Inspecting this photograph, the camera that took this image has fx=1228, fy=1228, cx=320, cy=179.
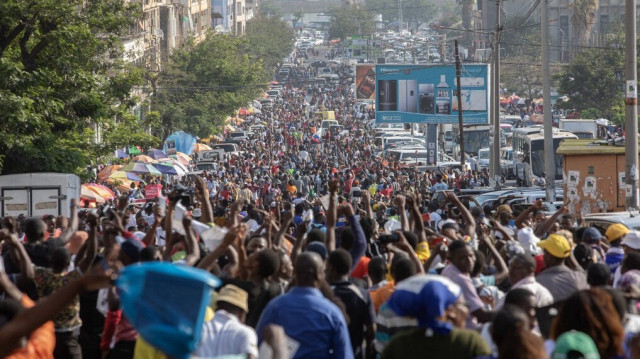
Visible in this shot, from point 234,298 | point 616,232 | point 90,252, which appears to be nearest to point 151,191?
point 616,232

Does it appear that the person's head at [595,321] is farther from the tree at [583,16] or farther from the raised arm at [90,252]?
the tree at [583,16]

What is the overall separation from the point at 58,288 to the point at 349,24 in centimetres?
17351

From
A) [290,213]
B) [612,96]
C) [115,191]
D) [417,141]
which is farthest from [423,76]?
[290,213]

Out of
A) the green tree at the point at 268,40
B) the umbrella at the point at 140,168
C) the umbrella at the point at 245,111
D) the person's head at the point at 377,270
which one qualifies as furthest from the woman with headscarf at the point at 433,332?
the green tree at the point at 268,40

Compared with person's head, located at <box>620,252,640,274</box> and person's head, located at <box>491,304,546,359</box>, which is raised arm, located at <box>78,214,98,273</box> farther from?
person's head, located at <box>491,304,546,359</box>

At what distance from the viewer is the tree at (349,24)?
180 metres

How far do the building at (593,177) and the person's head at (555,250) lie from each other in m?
13.6

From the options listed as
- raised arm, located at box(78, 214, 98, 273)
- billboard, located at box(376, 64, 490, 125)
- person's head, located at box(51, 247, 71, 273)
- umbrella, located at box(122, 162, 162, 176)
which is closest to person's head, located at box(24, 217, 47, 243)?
raised arm, located at box(78, 214, 98, 273)

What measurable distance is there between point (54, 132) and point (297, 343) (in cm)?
2125

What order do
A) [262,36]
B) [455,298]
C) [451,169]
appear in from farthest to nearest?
[262,36], [451,169], [455,298]

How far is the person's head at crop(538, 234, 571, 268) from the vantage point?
334 inches

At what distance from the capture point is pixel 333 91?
106 m

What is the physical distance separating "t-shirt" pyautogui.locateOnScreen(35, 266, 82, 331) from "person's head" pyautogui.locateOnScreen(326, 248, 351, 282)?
1767 millimetres

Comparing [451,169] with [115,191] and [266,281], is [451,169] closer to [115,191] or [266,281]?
[115,191]
